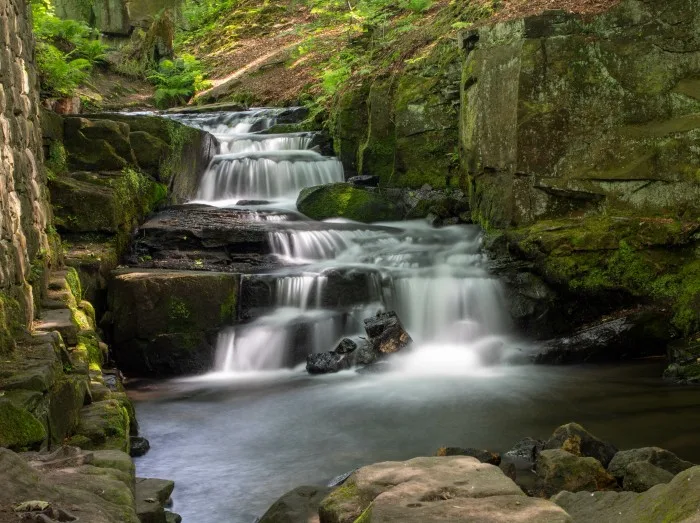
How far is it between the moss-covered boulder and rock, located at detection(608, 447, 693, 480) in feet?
27.6

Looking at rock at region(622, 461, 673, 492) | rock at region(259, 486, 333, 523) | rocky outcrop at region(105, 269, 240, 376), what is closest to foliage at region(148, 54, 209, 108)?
rocky outcrop at region(105, 269, 240, 376)

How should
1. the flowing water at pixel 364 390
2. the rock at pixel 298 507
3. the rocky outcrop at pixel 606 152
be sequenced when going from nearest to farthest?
the rock at pixel 298 507, the flowing water at pixel 364 390, the rocky outcrop at pixel 606 152

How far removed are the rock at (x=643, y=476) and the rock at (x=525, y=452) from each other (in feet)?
3.18

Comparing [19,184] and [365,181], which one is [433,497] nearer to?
[19,184]

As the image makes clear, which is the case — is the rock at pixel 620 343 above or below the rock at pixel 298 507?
above

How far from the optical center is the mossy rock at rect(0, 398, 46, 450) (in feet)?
11.8

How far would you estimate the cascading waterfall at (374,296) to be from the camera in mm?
9352

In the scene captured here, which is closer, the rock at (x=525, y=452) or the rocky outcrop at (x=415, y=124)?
the rock at (x=525, y=452)

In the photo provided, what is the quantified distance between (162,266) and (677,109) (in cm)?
778

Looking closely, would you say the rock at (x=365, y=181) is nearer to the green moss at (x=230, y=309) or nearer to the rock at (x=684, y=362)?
the green moss at (x=230, y=309)

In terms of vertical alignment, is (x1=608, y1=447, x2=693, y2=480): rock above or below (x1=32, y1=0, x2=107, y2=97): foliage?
below

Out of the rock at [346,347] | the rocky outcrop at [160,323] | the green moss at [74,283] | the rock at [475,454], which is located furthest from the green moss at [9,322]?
the rock at [346,347]

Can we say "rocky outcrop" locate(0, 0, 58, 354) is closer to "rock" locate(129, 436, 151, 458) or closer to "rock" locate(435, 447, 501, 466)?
"rock" locate(129, 436, 151, 458)

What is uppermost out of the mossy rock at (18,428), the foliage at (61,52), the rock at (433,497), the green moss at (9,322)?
the foliage at (61,52)
